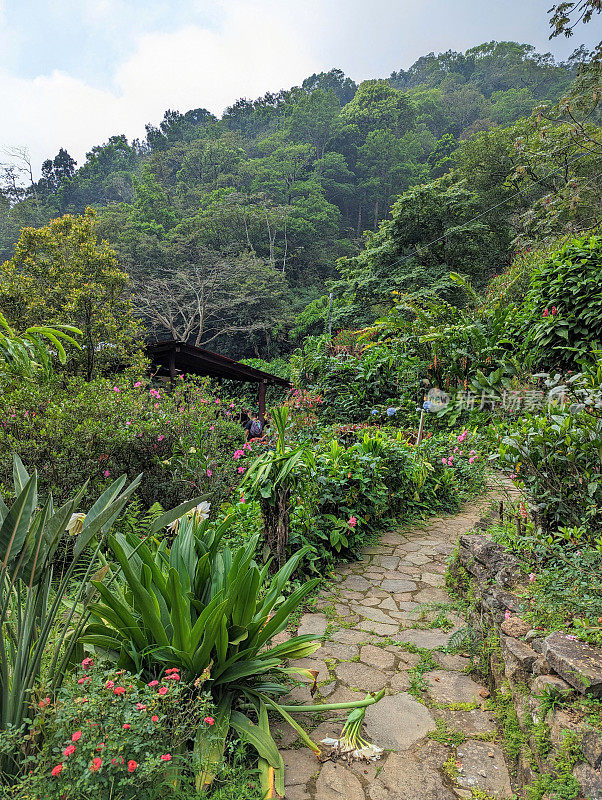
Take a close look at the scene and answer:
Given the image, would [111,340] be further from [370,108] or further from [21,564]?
[370,108]

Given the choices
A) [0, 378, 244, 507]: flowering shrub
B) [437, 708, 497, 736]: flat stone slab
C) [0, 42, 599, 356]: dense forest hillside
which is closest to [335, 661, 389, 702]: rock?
[437, 708, 497, 736]: flat stone slab

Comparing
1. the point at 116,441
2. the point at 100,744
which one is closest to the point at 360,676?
the point at 100,744

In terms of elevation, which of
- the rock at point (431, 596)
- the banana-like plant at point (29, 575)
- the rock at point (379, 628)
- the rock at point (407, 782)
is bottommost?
the rock at point (431, 596)

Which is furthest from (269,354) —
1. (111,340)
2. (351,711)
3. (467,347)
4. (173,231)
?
(351,711)

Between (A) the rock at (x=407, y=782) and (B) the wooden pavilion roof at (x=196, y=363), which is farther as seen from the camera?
(B) the wooden pavilion roof at (x=196, y=363)

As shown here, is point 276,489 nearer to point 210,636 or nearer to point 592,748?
point 210,636

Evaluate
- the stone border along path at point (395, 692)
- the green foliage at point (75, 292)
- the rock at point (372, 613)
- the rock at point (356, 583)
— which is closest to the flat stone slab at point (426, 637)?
the stone border along path at point (395, 692)

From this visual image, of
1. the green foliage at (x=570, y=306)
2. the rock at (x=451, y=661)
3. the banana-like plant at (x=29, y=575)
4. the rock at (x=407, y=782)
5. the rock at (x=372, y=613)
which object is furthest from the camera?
the green foliage at (x=570, y=306)

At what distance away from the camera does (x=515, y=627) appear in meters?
1.98

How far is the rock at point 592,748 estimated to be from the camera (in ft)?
4.10

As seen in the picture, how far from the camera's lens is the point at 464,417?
691 centimetres

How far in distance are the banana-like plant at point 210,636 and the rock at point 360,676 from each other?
0.31 metres

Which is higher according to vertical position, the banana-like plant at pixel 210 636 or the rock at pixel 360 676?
the banana-like plant at pixel 210 636

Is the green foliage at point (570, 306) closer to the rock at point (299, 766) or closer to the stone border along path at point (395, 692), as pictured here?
the stone border along path at point (395, 692)
